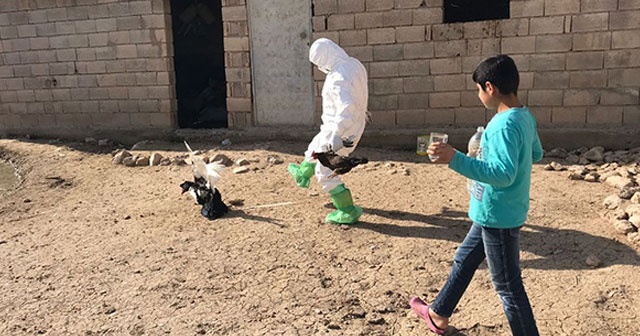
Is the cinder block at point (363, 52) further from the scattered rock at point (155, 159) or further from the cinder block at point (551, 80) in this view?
the scattered rock at point (155, 159)

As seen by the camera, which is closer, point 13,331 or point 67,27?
point 13,331

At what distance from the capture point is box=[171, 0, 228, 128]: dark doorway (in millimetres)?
10328

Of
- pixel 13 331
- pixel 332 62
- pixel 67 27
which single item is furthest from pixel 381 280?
pixel 67 27

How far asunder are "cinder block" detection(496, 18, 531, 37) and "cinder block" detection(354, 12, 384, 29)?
1553 millimetres

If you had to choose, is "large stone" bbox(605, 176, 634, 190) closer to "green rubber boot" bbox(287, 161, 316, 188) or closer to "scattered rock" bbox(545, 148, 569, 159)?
"scattered rock" bbox(545, 148, 569, 159)

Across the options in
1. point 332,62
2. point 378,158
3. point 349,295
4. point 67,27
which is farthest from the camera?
point 67,27

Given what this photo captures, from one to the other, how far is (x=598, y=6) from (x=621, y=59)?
72 cm

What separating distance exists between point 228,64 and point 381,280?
17.4 ft

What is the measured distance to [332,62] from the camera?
4496 mm

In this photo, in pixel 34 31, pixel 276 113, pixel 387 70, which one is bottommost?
pixel 276 113

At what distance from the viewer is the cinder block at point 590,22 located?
6527 mm

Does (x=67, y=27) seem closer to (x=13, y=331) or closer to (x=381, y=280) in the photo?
(x=13, y=331)

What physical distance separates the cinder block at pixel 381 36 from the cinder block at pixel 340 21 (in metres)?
0.28

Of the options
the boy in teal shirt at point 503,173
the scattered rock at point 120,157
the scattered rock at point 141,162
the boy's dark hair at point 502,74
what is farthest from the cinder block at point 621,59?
the scattered rock at point 120,157
